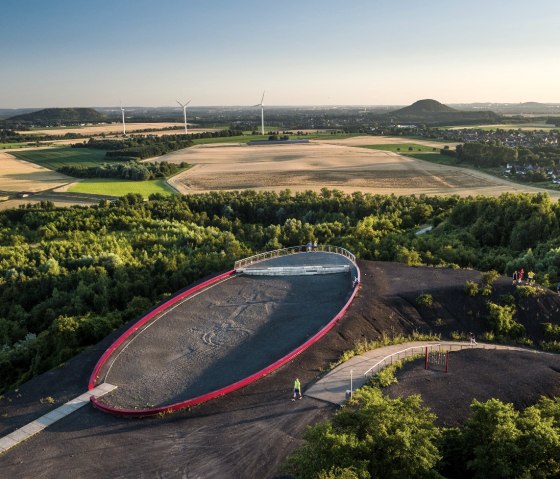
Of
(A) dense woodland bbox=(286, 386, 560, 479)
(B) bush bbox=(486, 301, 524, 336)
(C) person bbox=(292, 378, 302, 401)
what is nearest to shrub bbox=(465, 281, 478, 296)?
(B) bush bbox=(486, 301, 524, 336)

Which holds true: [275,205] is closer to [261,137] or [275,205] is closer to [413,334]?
[413,334]

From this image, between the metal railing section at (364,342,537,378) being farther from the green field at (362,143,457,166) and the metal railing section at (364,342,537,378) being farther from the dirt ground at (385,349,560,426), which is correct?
the green field at (362,143,457,166)

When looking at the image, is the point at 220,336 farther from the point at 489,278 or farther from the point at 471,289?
the point at 489,278

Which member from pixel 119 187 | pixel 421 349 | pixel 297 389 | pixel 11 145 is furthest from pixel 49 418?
pixel 11 145

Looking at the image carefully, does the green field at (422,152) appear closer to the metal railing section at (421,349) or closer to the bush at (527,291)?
the bush at (527,291)

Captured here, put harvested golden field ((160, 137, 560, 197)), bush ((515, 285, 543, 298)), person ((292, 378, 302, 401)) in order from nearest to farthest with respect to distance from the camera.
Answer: person ((292, 378, 302, 401)) < bush ((515, 285, 543, 298)) < harvested golden field ((160, 137, 560, 197))

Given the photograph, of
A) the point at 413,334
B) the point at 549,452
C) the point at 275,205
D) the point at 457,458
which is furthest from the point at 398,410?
the point at 275,205
